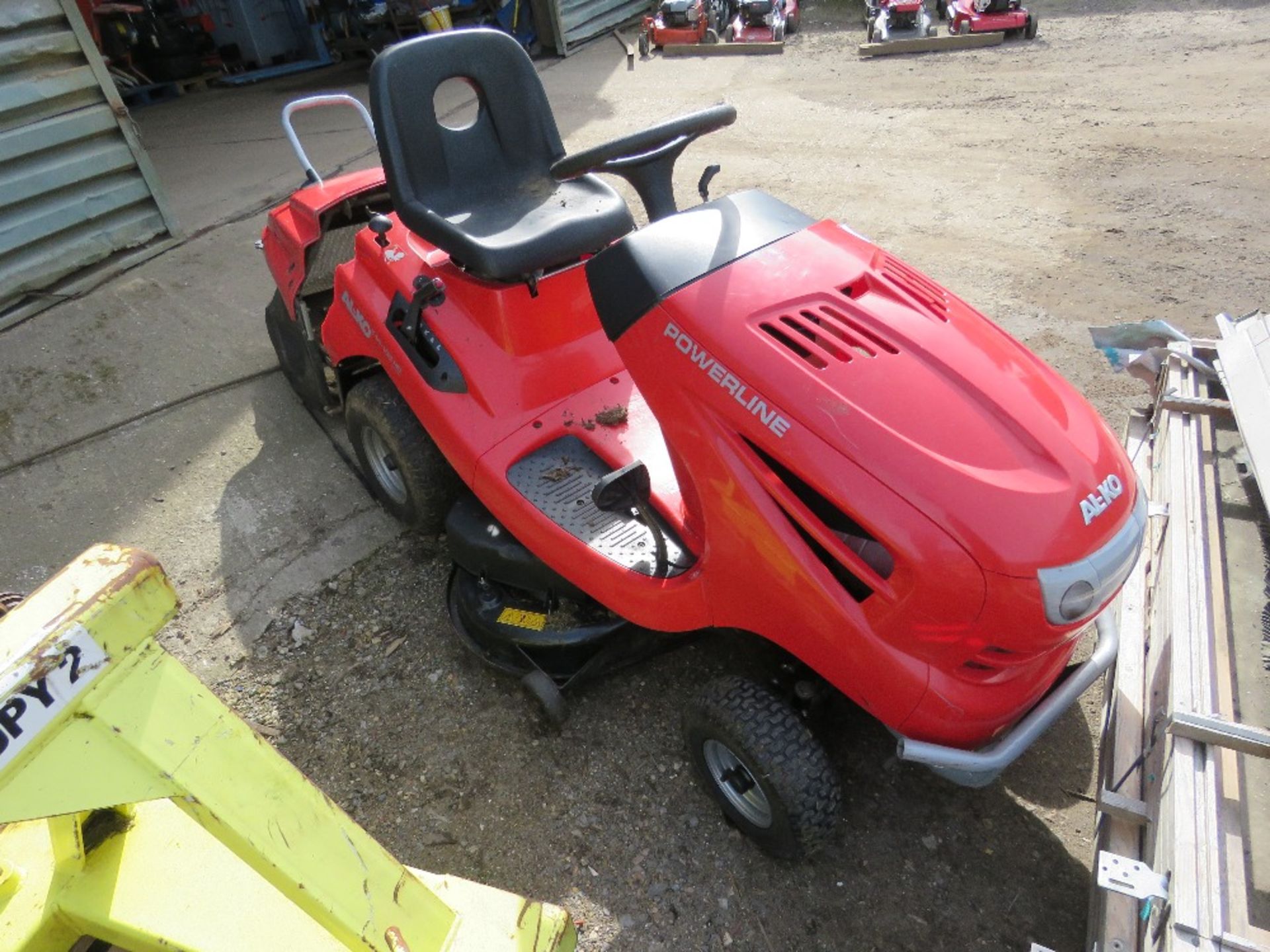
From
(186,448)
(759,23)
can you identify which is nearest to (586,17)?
(759,23)

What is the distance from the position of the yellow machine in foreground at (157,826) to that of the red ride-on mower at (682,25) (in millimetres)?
8555

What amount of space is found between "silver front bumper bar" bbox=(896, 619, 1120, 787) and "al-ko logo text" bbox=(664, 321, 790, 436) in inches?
23.7

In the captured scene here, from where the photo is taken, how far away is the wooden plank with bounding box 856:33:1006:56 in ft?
23.3

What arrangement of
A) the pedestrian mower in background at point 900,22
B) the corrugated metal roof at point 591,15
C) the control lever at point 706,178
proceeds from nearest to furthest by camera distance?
1. the control lever at point 706,178
2. the pedestrian mower in background at point 900,22
3. the corrugated metal roof at point 591,15

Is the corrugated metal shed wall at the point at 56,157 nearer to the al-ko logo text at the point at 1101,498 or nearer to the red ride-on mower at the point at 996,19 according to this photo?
the al-ko logo text at the point at 1101,498

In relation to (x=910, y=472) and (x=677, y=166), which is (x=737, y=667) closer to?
(x=910, y=472)

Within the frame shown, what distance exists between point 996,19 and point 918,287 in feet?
22.9

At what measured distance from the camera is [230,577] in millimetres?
2625

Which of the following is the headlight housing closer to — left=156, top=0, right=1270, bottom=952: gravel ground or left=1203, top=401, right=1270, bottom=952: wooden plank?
left=1203, top=401, right=1270, bottom=952: wooden plank

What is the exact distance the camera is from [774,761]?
1.61 meters

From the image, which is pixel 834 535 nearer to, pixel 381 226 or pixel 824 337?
pixel 824 337

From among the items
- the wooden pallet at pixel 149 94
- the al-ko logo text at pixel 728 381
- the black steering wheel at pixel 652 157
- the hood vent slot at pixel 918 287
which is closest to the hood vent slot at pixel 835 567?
the al-ko logo text at pixel 728 381

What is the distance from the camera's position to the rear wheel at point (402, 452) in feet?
8.02

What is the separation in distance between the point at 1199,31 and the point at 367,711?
805 centimetres
